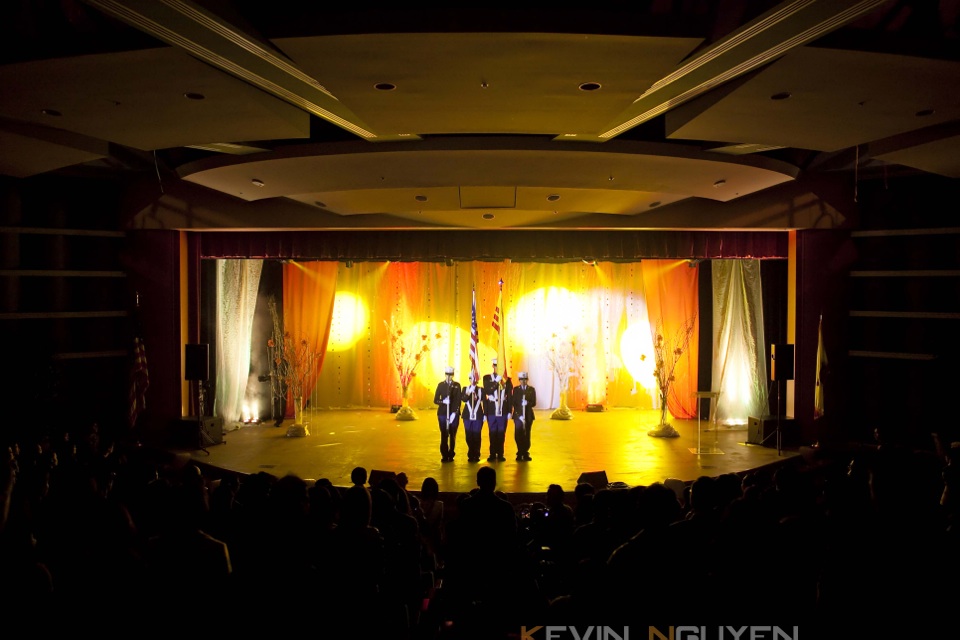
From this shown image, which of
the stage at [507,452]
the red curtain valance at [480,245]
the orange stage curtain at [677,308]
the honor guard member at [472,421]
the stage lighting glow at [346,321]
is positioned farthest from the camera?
the stage lighting glow at [346,321]

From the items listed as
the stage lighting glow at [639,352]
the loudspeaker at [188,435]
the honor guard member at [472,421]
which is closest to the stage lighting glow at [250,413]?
the loudspeaker at [188,435]

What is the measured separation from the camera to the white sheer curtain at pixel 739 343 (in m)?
13.2

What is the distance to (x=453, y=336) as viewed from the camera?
14.9m

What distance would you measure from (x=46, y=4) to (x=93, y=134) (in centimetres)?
232

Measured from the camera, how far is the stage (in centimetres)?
941

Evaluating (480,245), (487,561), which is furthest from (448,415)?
(487,561)

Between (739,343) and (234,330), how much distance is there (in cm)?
899

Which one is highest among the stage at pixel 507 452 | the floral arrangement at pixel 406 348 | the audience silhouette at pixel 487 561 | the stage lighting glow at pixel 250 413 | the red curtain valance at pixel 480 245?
the red curtain valance at pixel 480 245

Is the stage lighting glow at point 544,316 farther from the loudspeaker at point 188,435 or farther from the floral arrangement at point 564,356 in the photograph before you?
the loudspeaker at point 188,435

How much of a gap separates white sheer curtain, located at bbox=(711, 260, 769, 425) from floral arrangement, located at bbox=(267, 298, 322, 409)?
7482mm

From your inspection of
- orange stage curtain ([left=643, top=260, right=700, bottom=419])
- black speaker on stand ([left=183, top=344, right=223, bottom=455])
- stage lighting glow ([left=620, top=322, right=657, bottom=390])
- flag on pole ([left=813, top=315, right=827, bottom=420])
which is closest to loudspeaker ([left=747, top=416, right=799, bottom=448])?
flag on pole ([left=813, top=315, right=827, bottom=420])

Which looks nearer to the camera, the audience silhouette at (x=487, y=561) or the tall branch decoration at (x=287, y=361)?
the audience silhouette at (x=487, y=561)

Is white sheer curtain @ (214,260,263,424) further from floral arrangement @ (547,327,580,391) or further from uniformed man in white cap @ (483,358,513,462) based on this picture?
floral arrangement @ (547,327,580,391)

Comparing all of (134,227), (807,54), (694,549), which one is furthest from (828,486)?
(134,227)
